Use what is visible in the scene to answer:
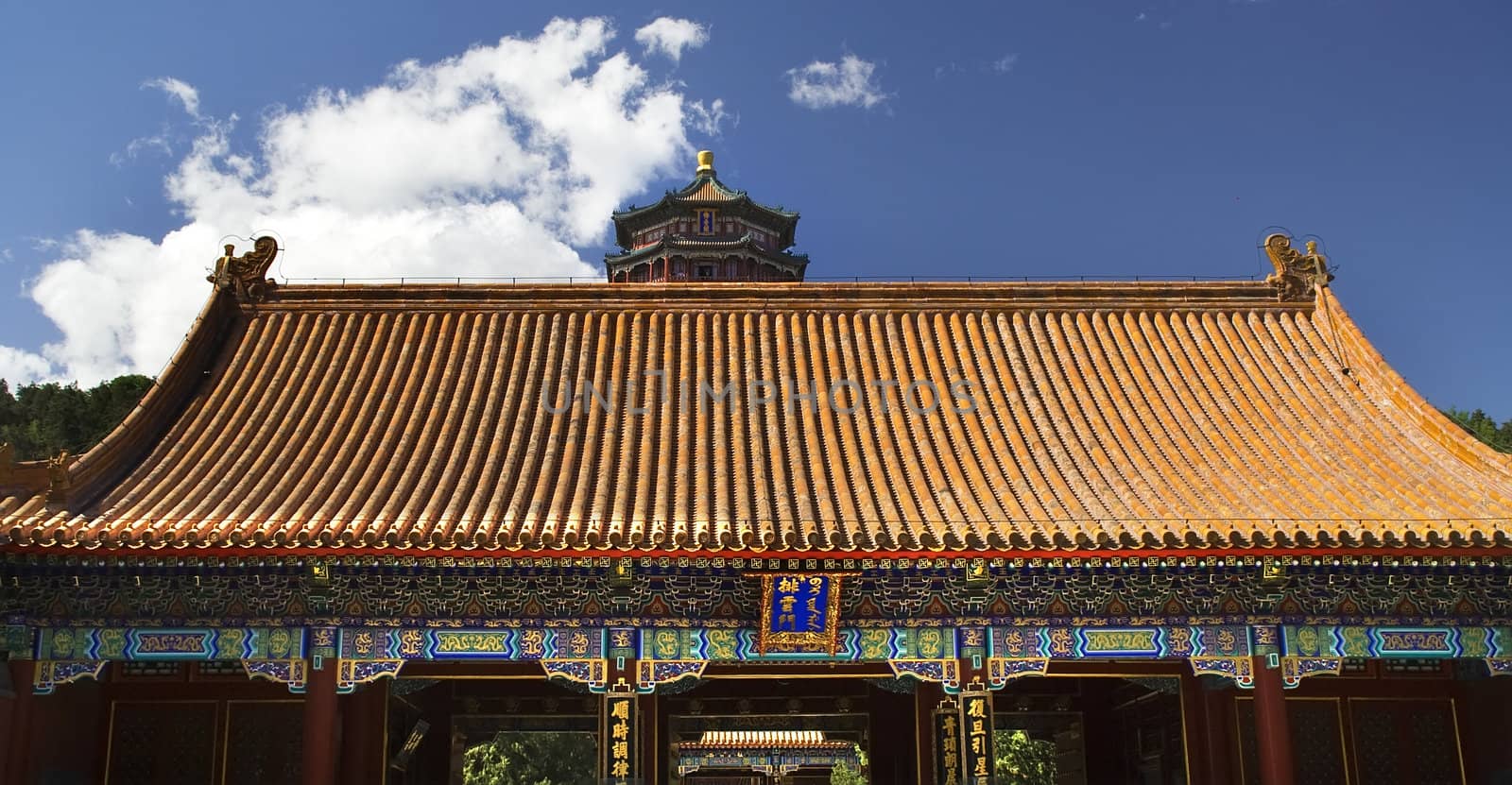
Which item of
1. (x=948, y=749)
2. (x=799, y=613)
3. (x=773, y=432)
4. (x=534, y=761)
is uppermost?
(x=773, y=432)

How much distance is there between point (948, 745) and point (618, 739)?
3150mm

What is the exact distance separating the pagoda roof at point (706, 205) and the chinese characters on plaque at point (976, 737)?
26593 mm

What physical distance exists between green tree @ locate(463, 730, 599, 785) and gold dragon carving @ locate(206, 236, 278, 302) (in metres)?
31.4

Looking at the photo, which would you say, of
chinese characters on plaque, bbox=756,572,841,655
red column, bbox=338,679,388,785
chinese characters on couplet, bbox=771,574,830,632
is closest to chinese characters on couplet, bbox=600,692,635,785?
chinese characters on plaque, bbox=756,572,841,655

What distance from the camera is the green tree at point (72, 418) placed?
41531 mm

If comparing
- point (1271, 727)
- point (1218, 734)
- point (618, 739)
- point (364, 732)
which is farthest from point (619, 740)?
point (1218, 734)

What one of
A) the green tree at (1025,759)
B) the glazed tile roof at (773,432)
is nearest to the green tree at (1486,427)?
the green tree at (1025,759)

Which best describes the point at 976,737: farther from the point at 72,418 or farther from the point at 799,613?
the point at 72,418

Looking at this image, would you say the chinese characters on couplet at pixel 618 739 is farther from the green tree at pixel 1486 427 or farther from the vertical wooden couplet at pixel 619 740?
the green tree at pixel 1486 427

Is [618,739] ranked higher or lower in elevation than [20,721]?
lower

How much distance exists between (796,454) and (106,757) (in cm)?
726

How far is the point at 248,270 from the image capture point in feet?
52.0

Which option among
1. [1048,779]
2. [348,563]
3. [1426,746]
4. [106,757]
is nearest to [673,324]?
[348,563]

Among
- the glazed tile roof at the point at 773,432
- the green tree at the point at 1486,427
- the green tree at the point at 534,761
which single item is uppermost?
the green tree at the point at 1486,427
